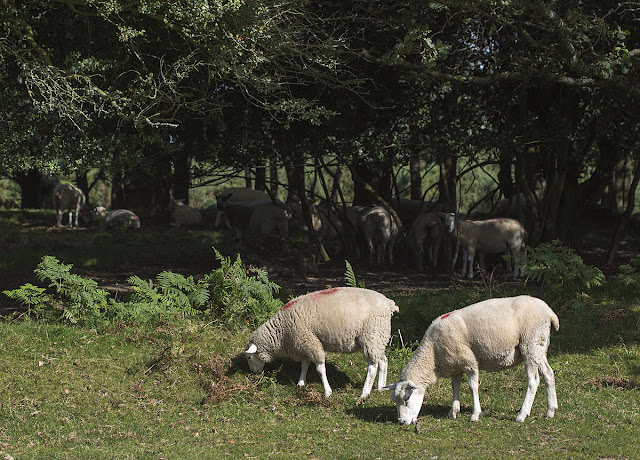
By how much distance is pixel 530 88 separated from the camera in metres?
16.0

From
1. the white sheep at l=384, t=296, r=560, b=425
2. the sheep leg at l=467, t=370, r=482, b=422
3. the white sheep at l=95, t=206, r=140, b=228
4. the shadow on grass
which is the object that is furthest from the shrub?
the white sheep at l=95, t=206, r=140, b=228

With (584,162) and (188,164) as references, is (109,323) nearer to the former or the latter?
(188,164)

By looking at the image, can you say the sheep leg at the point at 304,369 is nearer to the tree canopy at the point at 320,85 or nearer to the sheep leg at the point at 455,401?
the sheep leg at the point at 455,401

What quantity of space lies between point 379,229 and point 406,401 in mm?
10921

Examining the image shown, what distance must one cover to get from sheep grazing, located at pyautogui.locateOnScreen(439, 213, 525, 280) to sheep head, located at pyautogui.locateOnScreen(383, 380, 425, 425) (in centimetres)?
921

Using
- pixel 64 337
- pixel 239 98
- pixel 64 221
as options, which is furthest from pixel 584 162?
pixel 64 221

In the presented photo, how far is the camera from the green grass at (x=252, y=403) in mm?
6672

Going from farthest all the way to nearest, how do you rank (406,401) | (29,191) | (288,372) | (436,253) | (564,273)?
1. (29,191)
2. (436,253)
3. (564,273)
4. (288,372)
5. (406,401)

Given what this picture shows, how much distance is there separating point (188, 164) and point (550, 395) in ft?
32.5

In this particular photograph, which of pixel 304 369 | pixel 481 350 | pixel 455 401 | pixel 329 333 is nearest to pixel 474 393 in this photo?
pixel 455 401

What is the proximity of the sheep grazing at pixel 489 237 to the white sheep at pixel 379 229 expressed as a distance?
1.92 metres

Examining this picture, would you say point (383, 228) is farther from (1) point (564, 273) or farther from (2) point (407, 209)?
(1) point (564, 273)

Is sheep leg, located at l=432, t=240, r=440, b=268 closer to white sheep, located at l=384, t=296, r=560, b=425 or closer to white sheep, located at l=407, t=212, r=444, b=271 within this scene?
white sheep, located at l=407, t=212, r=444, b=271

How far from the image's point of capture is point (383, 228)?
17906 mm
